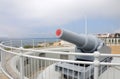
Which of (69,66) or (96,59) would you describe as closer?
(96,59)

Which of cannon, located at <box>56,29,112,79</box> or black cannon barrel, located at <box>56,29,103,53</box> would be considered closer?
cannon, located at <box>56,29,112,79</box>

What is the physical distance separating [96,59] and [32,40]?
10.9 metres

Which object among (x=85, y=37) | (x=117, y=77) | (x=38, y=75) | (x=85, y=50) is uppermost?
(x=85, y=37)

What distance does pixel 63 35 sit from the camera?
4.55 metres

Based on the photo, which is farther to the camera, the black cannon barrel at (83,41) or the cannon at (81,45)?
the black cannon barrel at (83,41)

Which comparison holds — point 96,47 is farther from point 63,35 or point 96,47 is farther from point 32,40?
point 32,40

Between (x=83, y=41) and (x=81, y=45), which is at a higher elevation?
(x=83, y=41)

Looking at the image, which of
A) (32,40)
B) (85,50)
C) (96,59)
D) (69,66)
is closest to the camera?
(96,59)

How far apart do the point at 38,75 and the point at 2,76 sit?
1597mm

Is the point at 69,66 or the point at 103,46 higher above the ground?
the point at 103,46

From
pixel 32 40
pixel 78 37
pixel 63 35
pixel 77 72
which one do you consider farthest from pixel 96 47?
pixel 32 40

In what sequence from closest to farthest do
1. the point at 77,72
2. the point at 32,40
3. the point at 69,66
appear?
the point at 77,72 < the point at 69,66 < the point at 32,40

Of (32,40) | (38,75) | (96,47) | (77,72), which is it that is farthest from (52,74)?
(32,40)

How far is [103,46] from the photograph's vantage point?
6.84 m
